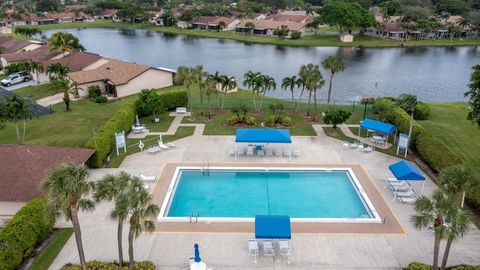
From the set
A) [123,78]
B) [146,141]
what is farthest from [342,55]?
[146,141]

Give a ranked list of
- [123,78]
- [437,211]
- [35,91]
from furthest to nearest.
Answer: [35,91] < [123,78] < [437,211]

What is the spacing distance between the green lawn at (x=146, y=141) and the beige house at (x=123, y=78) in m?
16.0

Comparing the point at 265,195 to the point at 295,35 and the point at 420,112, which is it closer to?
the point at 420,112

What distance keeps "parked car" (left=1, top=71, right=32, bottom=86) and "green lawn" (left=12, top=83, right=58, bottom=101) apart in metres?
3.97

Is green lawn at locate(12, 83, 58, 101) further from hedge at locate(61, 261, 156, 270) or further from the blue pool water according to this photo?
hedge at locate(61, 261, 156, 270)

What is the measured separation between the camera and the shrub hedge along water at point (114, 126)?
3083 centimetres

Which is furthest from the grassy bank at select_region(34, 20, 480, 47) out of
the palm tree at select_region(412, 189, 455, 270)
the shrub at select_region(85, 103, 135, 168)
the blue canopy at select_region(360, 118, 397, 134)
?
the palm tree at select_region(412, 189, 455, 270)

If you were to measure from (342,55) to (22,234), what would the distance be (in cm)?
8679

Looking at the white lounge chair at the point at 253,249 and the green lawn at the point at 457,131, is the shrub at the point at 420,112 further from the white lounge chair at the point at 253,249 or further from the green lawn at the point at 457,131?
the white lounge chair at the point at 253,249

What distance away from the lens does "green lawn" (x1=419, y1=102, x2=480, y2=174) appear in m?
31.7

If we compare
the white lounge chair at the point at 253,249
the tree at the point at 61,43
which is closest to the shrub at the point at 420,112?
the white lounge chair at the point at 253,249

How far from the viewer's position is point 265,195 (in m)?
28.1

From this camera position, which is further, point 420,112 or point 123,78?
point 123,78

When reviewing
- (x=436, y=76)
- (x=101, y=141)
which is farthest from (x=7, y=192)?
(x=436, y=76)
